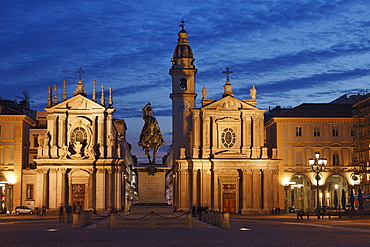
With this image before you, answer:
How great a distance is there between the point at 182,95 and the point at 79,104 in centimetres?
1437

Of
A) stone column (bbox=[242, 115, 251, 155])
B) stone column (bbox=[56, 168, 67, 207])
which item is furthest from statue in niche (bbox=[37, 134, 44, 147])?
stone column (bbox=[242, 115, 251, 155])

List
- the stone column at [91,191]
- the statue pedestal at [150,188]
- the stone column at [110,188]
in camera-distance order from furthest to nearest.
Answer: the stone column at [110,188]
the stone column at [91,191]
the statue pedestal at [150,188]

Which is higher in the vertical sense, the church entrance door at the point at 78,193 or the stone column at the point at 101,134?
the stone column at the point at 101,134

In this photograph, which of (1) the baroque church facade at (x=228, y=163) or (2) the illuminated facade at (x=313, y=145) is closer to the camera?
(1) the baroque church facade at (x=228, y=163)

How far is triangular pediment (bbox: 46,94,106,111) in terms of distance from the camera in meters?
78.7

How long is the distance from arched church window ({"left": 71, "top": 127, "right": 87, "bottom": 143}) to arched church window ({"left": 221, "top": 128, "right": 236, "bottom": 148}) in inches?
657

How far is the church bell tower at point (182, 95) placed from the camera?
85.4m

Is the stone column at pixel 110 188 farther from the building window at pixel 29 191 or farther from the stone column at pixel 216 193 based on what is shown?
the stone column at pixel 216 193

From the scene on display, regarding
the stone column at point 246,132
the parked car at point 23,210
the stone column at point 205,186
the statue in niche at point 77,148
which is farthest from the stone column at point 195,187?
the parked car at point 23,210

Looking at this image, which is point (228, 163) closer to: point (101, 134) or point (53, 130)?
point (101, 134)

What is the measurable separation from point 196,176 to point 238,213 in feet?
22.0


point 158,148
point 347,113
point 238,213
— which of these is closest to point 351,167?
point 347,113

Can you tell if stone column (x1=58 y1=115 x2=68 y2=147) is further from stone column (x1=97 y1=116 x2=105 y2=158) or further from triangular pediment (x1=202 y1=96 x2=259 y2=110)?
triangular pediment (x1=202 y1=96 x2=259 y2=110)

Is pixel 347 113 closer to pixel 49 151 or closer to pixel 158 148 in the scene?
pixel 49 151
